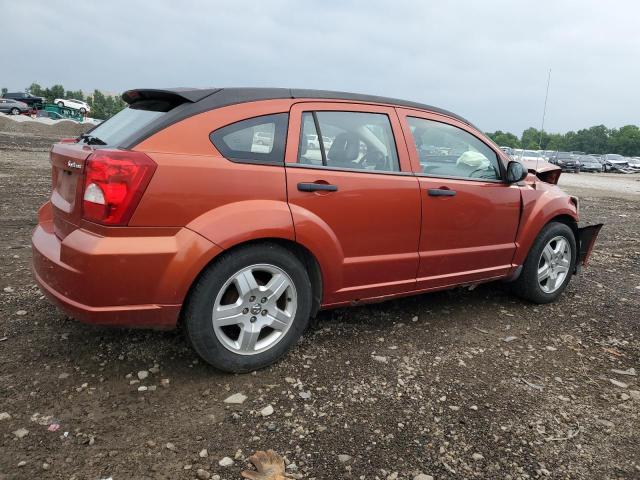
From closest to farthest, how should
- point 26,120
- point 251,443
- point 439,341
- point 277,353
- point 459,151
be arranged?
point 251,443
point 277,353
point 439,341
point 459,151
point 26,120

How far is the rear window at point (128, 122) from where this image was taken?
→ 9.02 feet

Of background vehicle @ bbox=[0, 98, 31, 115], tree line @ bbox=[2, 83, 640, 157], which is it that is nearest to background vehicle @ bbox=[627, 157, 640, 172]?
tree line @ bbox=[2, 83, 640, 157]

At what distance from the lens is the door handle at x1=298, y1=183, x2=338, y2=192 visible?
295 centimetres

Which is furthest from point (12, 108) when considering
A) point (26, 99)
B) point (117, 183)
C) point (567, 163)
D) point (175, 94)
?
point (117, 183)

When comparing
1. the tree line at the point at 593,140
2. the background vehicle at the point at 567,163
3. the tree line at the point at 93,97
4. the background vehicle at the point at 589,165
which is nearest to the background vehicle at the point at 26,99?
the tree line at the point at 93,97

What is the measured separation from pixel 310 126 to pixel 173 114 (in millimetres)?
849

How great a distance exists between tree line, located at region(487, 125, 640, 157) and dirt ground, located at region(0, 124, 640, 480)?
319 ft

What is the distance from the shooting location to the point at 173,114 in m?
2.73

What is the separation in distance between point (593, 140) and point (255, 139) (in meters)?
117

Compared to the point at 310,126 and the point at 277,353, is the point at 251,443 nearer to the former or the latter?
the point at 277,353

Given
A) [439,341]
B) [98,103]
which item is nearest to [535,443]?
[439,341]

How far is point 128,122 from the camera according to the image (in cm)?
291

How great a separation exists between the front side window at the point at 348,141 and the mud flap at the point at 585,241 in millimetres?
2456

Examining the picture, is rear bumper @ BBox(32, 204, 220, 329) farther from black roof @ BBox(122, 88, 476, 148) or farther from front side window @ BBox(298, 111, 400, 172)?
front side window @ BBox(298, 111, 400, 172)
